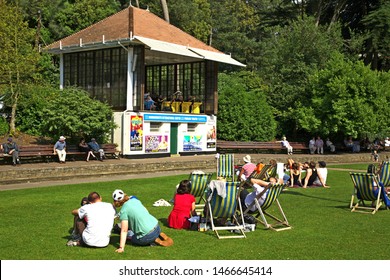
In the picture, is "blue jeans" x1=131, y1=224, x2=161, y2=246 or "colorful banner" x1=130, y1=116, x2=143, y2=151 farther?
"colorful banner" x1=130, y1=116, x2=143, y2=151

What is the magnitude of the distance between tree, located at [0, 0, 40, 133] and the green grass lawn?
52.7 feet

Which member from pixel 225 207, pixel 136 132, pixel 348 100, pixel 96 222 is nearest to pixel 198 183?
pixel 225 207

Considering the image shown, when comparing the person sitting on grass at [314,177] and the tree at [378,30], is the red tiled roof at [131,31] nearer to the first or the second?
the person sitting on grass at [314,177]

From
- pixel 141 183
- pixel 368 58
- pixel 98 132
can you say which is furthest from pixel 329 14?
pixel 141 183

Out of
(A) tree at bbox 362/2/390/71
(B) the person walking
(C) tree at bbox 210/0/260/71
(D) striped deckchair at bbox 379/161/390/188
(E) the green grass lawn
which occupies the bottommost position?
(E) the green grass lawn

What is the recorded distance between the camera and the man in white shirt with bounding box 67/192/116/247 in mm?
9117

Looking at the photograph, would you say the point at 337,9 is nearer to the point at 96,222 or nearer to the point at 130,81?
the point at 130,81

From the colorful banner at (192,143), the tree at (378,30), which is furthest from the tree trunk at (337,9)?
the colorful banner at (192,143)

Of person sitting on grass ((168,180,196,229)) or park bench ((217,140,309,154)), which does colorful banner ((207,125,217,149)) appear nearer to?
park bench ((217,140,309,154))

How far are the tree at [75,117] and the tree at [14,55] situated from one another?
2941 mm

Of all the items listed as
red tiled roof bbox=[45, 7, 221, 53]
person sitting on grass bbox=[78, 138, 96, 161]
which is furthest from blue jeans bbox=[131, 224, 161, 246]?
red tiled roof bbox=[45, 7, 221, 53]

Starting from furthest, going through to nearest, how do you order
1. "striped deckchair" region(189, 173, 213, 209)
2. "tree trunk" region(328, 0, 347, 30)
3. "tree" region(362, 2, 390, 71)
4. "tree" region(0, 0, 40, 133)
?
"tree trunk" region(328, 0, 347, 30)
"tree" region(362, 2, 390, 71)
"tree" region(0, 0, 40, 133)
"striped deckchair" region(189, 173, 213, 209)

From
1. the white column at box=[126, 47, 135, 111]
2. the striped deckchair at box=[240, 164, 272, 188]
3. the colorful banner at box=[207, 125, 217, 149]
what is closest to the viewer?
the striped deckchair at box=[240, 164, 272, 188]

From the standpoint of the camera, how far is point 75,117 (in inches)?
1099
